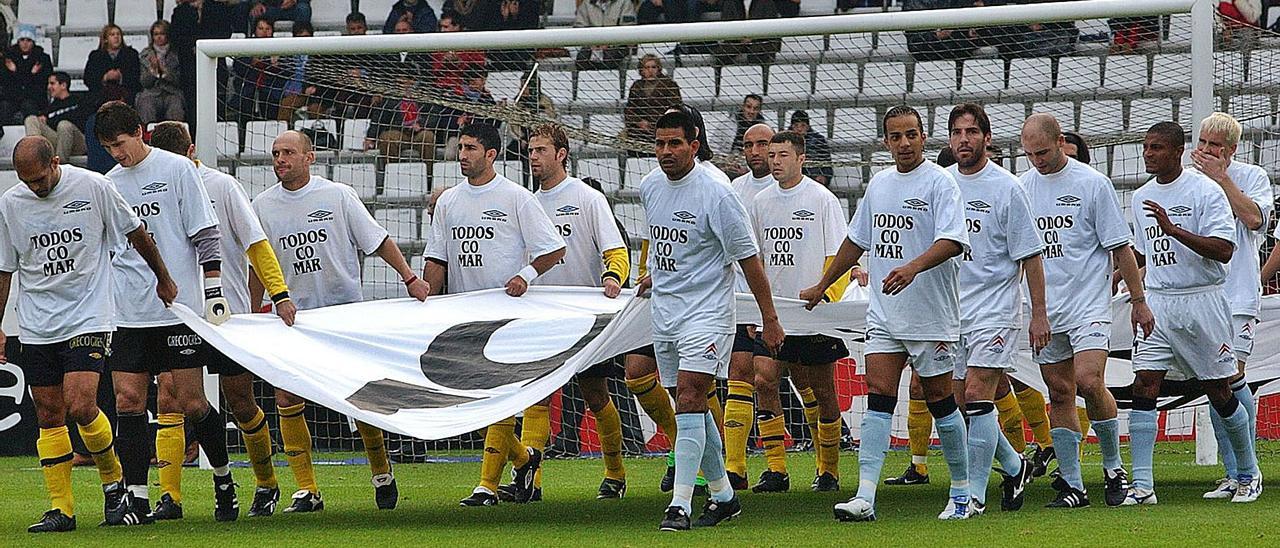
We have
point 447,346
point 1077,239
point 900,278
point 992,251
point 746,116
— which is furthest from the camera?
point 746,116

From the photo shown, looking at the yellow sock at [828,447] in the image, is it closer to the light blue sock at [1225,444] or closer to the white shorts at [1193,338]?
the white shorts at [1193,338]

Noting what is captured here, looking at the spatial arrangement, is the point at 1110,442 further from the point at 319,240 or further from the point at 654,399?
the point at 319,240

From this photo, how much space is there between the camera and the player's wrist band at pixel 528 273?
8578 millimetres

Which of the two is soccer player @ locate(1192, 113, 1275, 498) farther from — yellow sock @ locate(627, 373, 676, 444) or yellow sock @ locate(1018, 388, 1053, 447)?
yellow sock @ locate(627, 373, 676, 444)

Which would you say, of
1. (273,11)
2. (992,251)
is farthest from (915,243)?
(273,11)

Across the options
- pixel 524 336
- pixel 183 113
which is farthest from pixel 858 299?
pixel 183 113

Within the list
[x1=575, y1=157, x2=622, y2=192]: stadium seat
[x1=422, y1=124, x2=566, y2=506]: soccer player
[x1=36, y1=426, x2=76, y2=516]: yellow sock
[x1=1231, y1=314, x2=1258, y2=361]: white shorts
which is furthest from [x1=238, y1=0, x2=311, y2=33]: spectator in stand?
[x1=1231, y1=314, x2=1258, y2=361]: white shorts

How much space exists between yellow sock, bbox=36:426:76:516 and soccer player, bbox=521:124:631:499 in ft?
8.32

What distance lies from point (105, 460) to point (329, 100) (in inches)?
255

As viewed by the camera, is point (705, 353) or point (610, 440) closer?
point (705, 353)

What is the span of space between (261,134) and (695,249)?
7.65m

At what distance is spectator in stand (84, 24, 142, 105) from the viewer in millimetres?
16688

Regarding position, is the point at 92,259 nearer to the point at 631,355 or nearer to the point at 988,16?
the point at 631,355

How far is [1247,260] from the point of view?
333 inches
